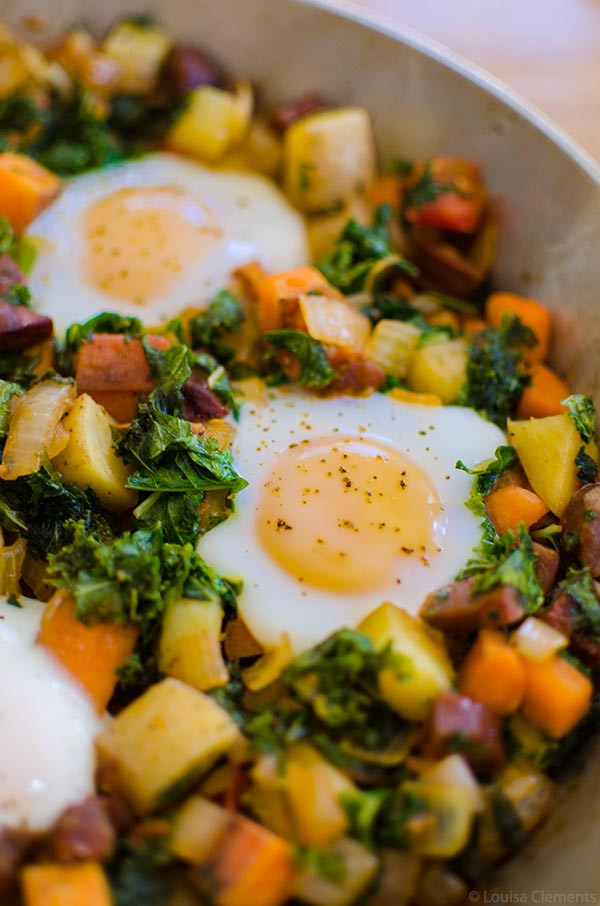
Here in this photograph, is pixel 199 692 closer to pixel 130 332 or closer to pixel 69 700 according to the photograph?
pixel 69 700

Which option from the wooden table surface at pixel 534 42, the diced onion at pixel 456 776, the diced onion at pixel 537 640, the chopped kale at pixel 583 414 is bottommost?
the diced onion at pixel 456 776

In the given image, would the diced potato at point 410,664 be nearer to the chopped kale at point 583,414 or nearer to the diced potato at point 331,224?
the chopped kale at point 583,414

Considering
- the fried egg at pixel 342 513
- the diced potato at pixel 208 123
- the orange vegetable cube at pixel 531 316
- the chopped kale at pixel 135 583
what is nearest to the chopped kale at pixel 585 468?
the fried egg at pixel 342 513

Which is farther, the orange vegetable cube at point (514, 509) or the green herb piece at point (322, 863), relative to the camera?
the orange vegetable cube at point (514, 509)

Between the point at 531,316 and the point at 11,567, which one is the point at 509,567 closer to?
the point at 531,316

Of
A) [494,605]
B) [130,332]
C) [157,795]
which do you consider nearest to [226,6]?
[130,332]

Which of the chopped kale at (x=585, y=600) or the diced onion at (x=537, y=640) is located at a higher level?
the chopped kale at (x=585, y=600)
